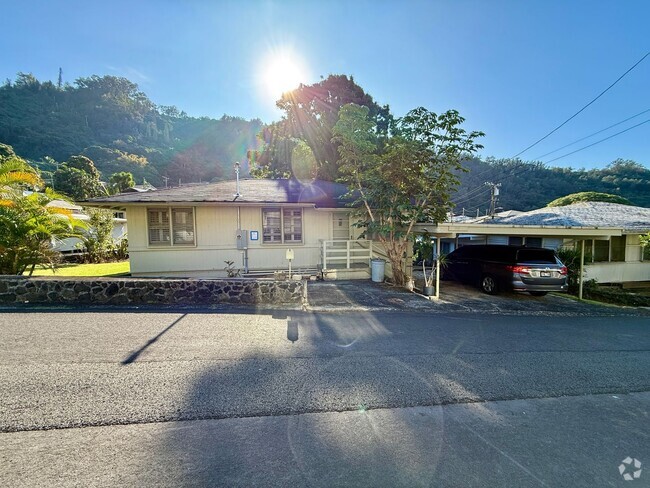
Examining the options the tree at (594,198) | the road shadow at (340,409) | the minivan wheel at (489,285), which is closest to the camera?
the road shadow at (340,409)

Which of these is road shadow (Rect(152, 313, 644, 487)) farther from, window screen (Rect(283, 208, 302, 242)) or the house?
window screen (Rect(283, 208, 302, 242))

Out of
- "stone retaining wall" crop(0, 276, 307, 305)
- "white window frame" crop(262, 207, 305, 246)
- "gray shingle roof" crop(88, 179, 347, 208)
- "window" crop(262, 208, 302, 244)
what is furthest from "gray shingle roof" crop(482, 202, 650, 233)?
"stone retaining wall" crop(0, 276, 307, 305)

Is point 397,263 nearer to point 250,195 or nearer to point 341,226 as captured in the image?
point 341,226

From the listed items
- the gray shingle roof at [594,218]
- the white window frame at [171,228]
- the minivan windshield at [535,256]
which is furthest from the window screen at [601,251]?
the white window frame at [171,228]

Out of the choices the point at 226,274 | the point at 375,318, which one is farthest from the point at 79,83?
the point at 375,318

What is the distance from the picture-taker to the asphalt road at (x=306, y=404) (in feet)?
7.50

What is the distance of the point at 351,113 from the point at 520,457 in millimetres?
10126

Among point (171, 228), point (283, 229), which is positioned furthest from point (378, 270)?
point (171, 228)

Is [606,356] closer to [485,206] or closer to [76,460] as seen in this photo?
[76,460]

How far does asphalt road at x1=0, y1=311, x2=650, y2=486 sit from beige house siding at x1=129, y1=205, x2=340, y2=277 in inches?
198

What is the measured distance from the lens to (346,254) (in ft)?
39.2

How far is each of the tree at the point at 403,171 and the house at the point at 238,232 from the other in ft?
5.77

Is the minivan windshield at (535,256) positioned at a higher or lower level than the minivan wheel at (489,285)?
higher

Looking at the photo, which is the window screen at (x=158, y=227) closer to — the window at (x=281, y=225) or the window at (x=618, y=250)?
the window at (x=281, y=225)
